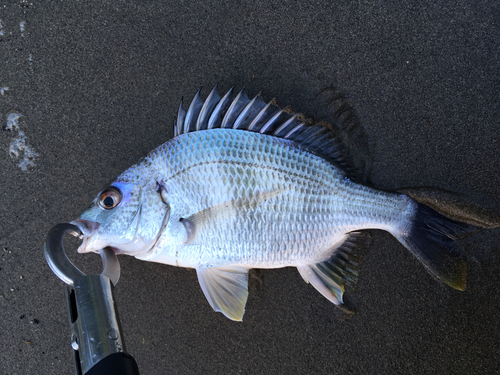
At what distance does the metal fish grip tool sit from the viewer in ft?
3.51

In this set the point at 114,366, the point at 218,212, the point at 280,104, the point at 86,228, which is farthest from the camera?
the point at 280,104

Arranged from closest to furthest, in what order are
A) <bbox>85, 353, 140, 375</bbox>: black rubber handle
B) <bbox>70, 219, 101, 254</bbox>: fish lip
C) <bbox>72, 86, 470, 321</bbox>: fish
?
<bbox>85, 353, 140, 375</bbox>: black rubber handle → <bbox>70, 219, 101, 254</bbox>: fish lip → <bbox>72, 86, 470, 321</bbox>: fish

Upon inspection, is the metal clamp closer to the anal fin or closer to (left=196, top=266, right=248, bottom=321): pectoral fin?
(left=196, top=266, right=248, bottom=321): pectoral fin

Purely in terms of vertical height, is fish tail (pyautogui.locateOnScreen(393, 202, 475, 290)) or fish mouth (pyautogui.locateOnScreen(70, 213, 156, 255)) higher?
fish mouth (pyautogui.locateOnScreen(70, 213, 156, 255))

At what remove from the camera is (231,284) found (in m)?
1.71

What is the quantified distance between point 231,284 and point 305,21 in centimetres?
166

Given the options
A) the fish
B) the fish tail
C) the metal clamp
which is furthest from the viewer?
the fish tail

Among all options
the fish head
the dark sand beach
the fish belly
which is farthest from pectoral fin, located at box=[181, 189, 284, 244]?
the dark sand beach

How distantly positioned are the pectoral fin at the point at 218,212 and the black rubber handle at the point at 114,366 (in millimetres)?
630

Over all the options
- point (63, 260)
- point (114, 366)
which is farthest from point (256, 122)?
point (114, 366)

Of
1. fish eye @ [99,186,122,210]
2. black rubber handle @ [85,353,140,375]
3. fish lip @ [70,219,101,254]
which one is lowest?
black rubber handle @ [85,353,140,375]

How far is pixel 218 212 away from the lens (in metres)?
1.61

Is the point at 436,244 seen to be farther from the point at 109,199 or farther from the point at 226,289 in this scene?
the point at 109,199

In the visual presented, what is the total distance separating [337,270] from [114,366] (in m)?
1.20
